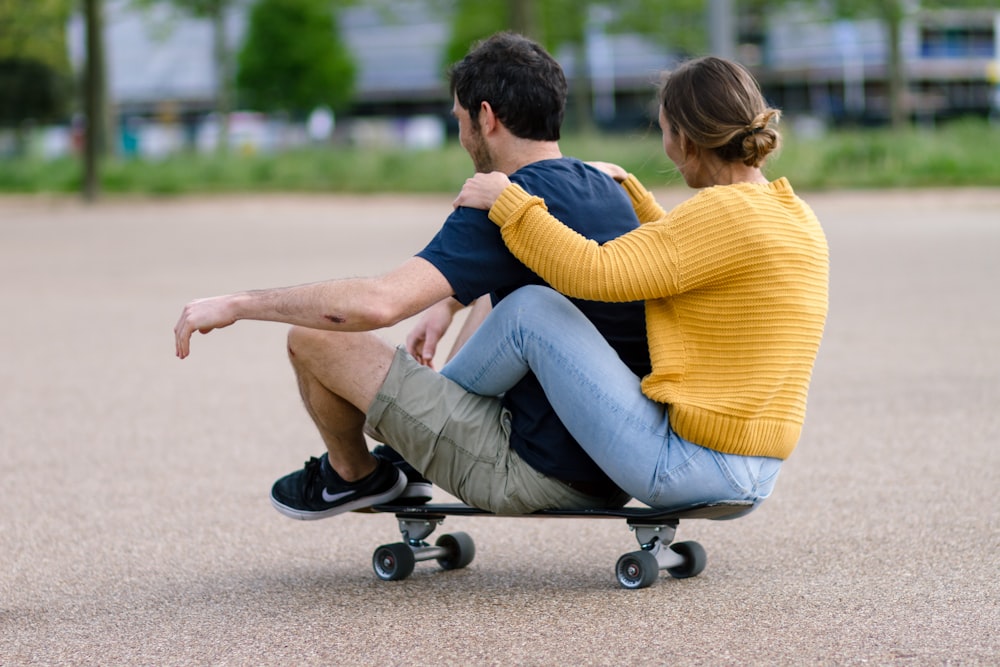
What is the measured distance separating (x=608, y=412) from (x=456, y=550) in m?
0.82

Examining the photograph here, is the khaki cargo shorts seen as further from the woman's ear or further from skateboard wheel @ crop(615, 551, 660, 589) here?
the woman's ear

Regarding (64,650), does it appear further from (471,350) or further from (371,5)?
(371,5)

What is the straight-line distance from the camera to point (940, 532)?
15.1 ft

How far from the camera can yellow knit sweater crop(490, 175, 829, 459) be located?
362 cm

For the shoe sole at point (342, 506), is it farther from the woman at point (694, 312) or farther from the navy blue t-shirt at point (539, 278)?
the woman at point (694, 312)

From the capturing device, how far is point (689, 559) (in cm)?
407

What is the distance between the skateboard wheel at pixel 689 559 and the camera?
4066 mm

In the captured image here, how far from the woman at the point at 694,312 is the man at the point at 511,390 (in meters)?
0.12

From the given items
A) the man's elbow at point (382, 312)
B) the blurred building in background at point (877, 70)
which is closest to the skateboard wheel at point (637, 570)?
the man's elbow at point (382, 312)

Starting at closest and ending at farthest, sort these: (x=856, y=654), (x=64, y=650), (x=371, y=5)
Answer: (x=856, y=654), (x=64, y=650), (x=371, y=5)

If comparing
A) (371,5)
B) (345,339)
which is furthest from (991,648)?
(371,5)

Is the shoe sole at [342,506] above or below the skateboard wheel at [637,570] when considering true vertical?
above

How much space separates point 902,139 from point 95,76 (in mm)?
14324

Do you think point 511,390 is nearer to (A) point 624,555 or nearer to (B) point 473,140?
(A) point 624,555
